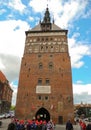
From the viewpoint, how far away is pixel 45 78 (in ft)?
97.0

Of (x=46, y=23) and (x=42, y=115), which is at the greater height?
(x=46, y=23)

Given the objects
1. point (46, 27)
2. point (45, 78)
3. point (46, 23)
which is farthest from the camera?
point (46, 23)

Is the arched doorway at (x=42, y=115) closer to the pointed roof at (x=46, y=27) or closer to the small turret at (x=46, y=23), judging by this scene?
the pointed roof at (x=46, y=27)

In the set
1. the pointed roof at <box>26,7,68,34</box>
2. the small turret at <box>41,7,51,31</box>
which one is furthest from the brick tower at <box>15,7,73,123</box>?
the small turret at <box>41,7,51,31</box>

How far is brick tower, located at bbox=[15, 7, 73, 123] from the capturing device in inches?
1086

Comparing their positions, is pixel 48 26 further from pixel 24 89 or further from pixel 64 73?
pixel 24 89

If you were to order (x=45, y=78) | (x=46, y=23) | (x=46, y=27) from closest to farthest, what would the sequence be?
(x=45, y=78) < (x=46, y=27) < (x=46, y=23)

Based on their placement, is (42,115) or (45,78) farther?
(42,115)

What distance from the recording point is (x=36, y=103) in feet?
91.8

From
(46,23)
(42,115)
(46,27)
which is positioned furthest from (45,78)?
(46,23)

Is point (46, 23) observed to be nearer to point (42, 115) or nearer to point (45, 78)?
point (45, 78)

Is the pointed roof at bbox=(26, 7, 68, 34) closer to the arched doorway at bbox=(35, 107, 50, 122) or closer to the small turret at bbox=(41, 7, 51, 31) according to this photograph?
the small turret at bbox=(41, 7, 51, 31)

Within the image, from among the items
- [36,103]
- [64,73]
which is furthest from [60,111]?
[64,73]

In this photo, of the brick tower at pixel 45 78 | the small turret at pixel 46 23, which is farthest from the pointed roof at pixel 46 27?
the brick tower at pixel 45 78
